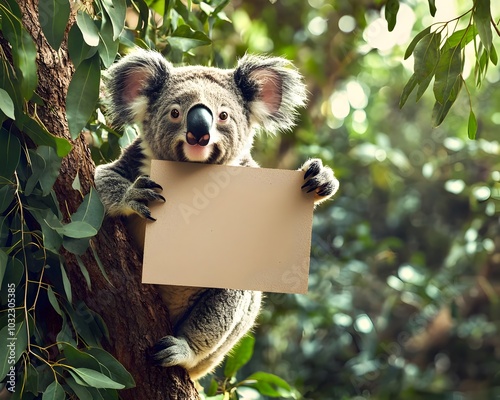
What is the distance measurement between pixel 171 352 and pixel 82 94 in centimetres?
76

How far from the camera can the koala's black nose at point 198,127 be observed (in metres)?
1.79

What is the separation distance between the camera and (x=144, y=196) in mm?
1752

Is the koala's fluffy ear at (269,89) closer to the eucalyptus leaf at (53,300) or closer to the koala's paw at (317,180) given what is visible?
the koala's paw at (317,180)

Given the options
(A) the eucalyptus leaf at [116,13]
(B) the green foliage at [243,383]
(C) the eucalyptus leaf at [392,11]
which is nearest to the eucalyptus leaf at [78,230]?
(A) the eucalyptus leaf at [116,13]

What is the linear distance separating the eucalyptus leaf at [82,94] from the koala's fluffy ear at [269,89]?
0.66 meters

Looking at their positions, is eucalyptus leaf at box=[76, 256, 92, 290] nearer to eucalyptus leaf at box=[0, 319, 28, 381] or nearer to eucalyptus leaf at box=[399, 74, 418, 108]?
eucalyptus leaf at box=[0, 319, 28, 381]

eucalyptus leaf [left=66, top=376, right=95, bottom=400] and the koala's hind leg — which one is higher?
the koala's hind leg

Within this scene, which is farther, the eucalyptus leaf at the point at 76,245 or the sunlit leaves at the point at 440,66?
the sunlit leaves at the point at 440,66

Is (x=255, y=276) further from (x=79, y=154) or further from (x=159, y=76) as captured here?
(x=159, y=76)

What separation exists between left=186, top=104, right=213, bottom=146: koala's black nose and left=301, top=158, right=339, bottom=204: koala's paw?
28cm

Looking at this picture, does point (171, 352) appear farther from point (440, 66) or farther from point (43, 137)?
point (440, 66)

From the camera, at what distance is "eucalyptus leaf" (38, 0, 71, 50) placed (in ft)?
5.00

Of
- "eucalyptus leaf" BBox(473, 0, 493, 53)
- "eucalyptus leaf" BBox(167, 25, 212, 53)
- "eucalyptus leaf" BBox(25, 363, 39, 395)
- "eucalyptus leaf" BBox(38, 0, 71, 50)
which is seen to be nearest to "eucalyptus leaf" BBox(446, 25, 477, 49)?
"eucalyptus leaf" BBox(473, 0, 493, 53)

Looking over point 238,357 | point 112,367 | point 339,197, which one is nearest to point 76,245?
point 112,367
